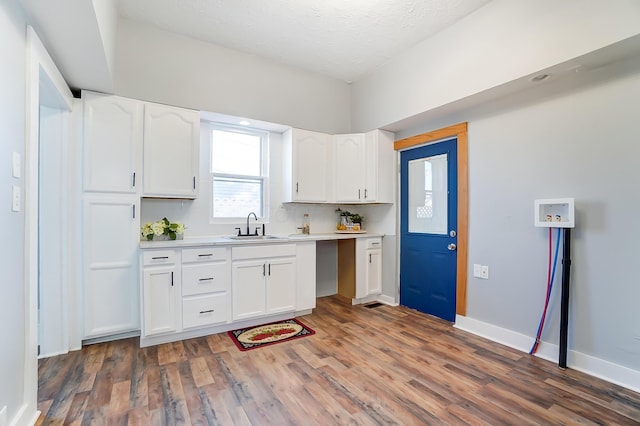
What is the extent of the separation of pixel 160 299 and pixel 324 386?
64.0 inches

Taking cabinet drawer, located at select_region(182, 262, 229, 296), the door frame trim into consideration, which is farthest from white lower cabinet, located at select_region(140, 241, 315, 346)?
the door frame trim

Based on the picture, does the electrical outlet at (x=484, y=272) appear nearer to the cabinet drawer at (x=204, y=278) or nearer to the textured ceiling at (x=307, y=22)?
the textured ceiling at (x=307, y=22)

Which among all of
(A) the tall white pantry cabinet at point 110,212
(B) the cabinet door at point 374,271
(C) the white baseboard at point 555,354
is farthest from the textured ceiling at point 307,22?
(C) the white baseboard at point 555,354

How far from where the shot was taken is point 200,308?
2809 mm

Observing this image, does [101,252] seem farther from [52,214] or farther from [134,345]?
[134,345]

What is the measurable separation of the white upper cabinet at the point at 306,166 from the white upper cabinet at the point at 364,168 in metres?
0.17

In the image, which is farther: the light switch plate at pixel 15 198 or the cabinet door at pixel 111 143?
the cabinet door at pixel 111 143

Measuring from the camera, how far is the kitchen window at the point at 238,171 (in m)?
3.57

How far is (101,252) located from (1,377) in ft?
4.74

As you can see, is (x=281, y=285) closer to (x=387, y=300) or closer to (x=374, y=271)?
(x=374, y=271)

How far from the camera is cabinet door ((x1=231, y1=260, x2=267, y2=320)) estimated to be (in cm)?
298

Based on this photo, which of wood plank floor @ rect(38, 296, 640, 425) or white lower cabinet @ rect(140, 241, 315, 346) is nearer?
wood plank floor @ rect(38, 296, 640, 425)

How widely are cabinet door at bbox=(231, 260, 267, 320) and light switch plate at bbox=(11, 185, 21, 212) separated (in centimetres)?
169

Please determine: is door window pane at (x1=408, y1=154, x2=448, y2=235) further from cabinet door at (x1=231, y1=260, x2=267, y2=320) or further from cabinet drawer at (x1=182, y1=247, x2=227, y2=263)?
cabinet drawer at (x1=182, y1=247, x2=227, y2=263)
